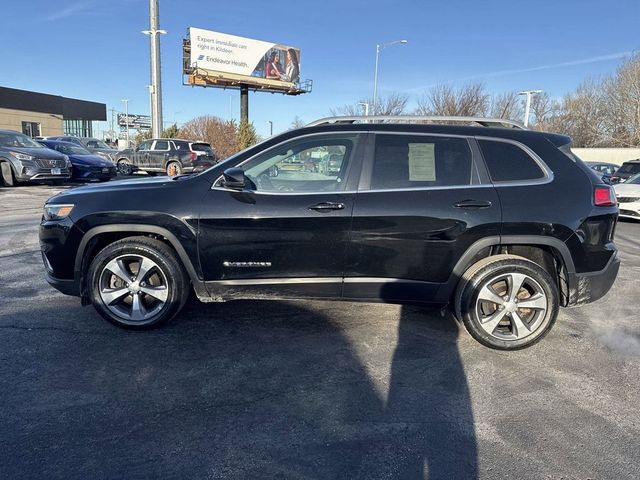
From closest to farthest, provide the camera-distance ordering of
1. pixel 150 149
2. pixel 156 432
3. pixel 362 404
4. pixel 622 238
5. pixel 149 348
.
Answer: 1. pixel 156 432
2. pixel 362 404
3. pixel 149 348
4. pixel 622 238
5. pixel 150 149

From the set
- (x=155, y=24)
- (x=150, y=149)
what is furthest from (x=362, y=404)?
(x=155, y=24)

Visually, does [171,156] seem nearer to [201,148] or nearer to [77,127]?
[201,148]

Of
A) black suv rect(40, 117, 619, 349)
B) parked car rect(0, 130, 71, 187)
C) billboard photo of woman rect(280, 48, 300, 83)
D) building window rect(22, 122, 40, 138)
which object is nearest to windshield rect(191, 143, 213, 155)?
parked car rect(0, 130, 71, 187)

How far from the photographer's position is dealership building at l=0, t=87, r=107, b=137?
41.3m

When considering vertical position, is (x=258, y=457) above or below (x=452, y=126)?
below

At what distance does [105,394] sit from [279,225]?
5.55ft

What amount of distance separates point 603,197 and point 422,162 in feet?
4.94

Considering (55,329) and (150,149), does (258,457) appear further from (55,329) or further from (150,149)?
(150,149)

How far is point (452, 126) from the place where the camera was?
148 inches

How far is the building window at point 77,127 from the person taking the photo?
Answer: 184 ft

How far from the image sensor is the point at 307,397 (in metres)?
2.95

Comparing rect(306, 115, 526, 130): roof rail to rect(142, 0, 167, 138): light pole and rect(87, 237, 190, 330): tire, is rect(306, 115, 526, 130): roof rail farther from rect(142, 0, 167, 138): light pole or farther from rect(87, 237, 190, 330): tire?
rect(142, 0, 167, 138): light pole

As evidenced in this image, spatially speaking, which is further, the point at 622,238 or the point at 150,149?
the point at 150,149

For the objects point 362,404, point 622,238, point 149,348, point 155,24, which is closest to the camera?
point 362,404
